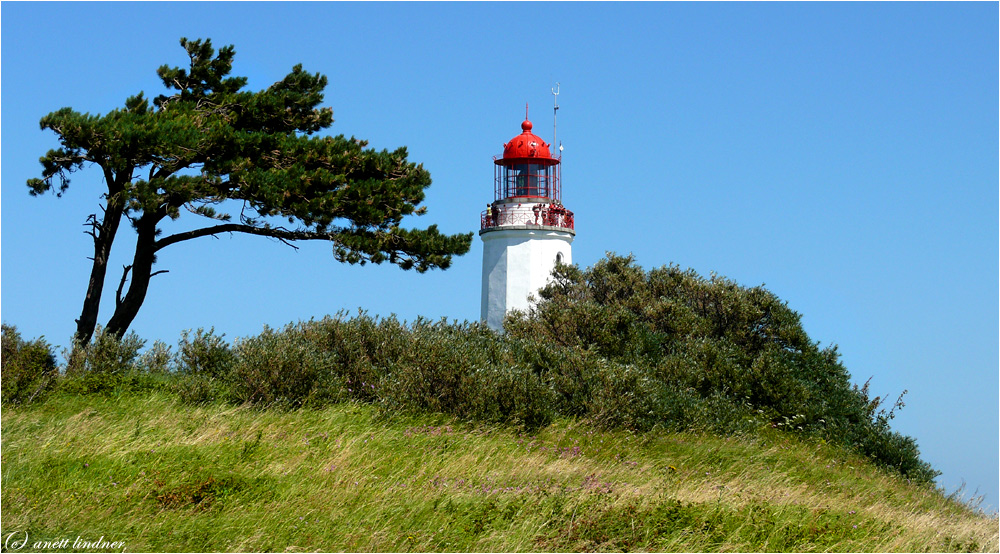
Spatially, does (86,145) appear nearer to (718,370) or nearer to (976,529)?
(718,370)

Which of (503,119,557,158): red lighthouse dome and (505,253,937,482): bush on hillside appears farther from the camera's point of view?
(503,119,557,158): red lighthouse dome

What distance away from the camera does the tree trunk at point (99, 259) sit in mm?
20609

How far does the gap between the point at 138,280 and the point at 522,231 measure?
13296mm

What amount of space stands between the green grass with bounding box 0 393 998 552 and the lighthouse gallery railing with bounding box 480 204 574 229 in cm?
1595

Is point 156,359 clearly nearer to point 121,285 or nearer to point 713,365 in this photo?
point 121,285

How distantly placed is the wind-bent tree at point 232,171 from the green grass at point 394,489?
239 inches

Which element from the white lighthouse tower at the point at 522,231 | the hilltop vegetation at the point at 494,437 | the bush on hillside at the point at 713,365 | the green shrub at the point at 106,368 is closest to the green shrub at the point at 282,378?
the hilltop vegetation at the point at 494,437

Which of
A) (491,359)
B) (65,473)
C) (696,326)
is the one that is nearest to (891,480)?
(696,326)

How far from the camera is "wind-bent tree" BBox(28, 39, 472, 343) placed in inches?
796

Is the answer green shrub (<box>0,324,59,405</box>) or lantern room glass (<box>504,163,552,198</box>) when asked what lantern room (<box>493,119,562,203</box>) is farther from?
green shrub (<box>0,324,59,405</box>)

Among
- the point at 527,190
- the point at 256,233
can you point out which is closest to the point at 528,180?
the point at 527,190

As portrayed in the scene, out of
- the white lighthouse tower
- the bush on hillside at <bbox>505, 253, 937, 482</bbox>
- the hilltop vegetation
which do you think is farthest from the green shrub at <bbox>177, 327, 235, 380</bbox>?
the white lighthouse tower

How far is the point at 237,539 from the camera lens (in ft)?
32.4

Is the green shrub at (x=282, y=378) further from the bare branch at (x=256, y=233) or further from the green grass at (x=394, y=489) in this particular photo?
the bare branch at (x=256, y=233)
